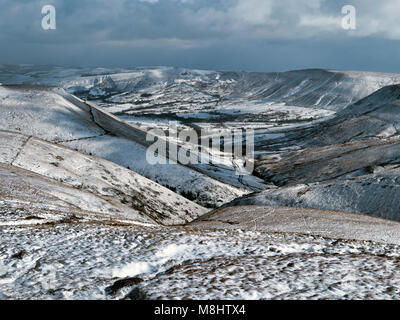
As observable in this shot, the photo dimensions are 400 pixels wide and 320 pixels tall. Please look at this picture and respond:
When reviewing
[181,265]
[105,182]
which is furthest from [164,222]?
[181,265]

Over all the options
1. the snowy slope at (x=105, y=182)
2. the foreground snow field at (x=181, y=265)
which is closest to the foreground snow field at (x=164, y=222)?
the foreground snow field at (x=181, y=265)

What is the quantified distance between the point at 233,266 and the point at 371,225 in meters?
19.6

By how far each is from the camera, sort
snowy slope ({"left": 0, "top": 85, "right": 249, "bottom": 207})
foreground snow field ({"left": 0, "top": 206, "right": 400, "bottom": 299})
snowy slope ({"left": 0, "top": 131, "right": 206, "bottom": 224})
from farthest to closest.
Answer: snowy slope ({"left": 0, "top": 85, "right": 249, "bottom": 207}), snowy slope ({"left": 0, "top": 131, "right": 206, "bottom": 224}), foreground snow field ({"left": 0, "top": 206, "right": 400, "bottom": 299})

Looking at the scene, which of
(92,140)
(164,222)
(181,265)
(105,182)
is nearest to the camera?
→ (181,265)

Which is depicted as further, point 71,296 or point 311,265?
point 311,265

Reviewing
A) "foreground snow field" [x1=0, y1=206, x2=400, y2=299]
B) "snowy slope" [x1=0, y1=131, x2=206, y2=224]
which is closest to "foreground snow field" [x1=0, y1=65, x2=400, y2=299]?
"foreground snow field" [x1=0, y1=206, x2=400, y2=299]

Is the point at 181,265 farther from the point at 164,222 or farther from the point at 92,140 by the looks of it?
the point at 92,140

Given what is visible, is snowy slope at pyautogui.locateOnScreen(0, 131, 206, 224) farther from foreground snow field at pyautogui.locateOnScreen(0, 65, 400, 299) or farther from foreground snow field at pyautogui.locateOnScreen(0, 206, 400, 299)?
foreground snow field at pyautogui.locateOnScreen(0, 206, 400, 299)

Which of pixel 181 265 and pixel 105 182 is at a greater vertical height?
pixel 181 265

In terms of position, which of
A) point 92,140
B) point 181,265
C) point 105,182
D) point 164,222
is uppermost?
point 92,140

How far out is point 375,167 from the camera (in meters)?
56.6

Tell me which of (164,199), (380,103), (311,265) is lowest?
(164,199)

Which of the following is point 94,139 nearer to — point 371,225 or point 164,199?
point 164,199

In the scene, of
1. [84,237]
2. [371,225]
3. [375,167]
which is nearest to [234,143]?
[375,167]
